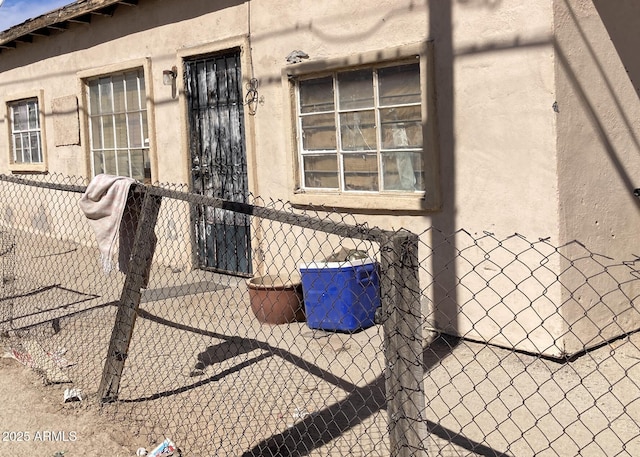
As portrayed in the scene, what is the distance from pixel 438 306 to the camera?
19.0ft

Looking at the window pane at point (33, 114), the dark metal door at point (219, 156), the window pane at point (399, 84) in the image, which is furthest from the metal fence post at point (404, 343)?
the window pane at point (33, 114)

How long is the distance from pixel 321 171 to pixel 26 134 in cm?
761

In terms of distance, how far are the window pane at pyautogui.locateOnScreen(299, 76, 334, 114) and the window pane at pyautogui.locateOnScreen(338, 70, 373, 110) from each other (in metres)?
0.15

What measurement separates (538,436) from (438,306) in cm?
192

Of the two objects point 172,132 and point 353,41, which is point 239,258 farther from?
point 353,41

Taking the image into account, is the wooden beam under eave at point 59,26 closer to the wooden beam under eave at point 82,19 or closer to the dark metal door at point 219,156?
the wooden beam under eave at point 82,19

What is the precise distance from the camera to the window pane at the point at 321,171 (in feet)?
22.1

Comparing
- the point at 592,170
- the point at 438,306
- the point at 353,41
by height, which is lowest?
the point at 438,306

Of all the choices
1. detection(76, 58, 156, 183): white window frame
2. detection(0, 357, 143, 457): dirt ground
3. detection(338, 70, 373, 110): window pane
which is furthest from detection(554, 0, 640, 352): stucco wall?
detection(76, 58, 156, 183): white window frame

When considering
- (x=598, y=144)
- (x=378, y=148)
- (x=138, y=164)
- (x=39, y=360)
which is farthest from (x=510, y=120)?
(x=138, y=164)

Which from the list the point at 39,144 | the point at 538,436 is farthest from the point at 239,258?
the point at 39,144

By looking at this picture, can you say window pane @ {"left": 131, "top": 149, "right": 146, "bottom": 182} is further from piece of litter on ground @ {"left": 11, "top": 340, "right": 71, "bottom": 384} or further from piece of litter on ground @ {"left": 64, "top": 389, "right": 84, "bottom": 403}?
piece of litter on ground @ {"left": 64, "top": 389, "right": 84, "bottom": 403}

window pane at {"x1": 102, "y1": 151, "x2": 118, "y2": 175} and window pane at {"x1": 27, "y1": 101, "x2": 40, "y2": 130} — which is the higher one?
window pane at {"x1": 27, "y1": 101, "x2": 40, "y2": 130}

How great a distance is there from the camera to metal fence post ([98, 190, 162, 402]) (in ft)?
13.3
